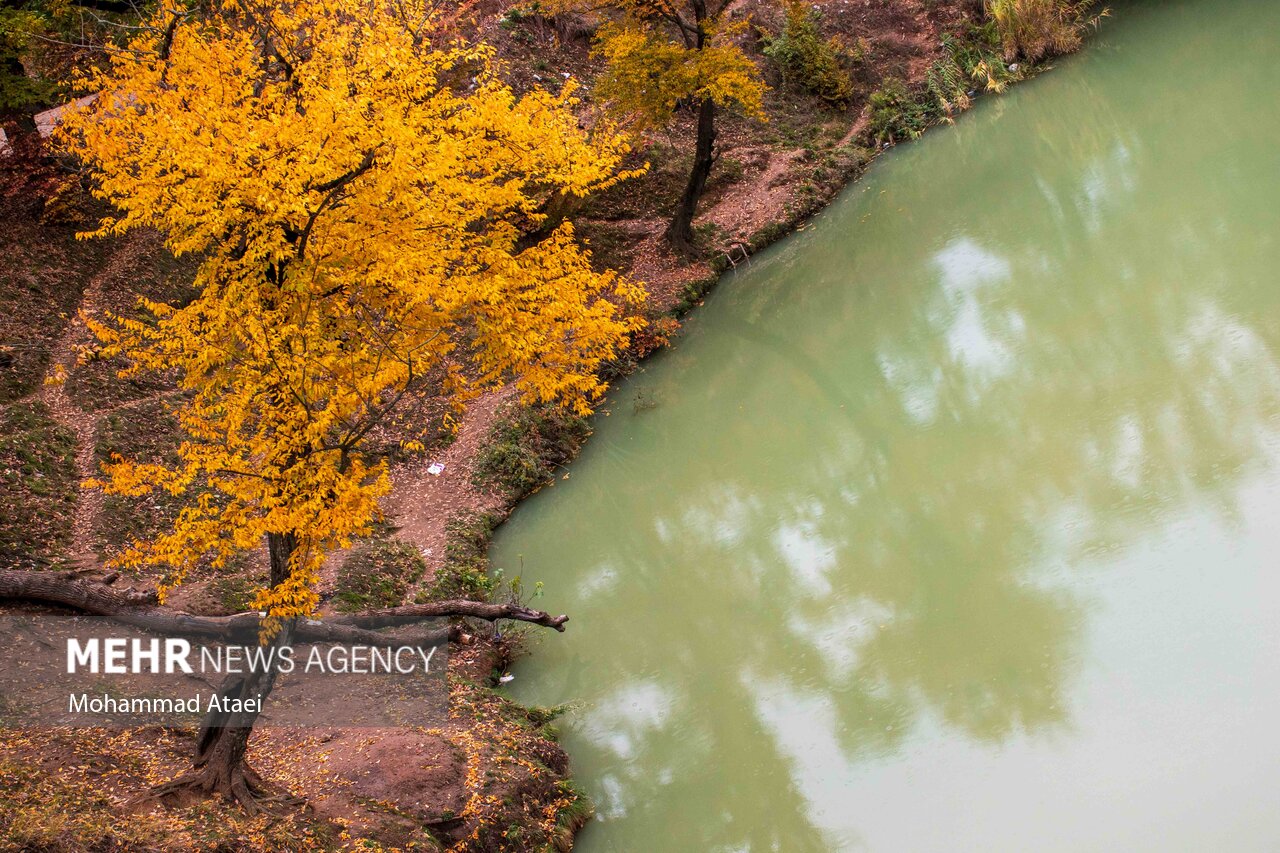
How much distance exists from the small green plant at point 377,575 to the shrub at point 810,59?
52.9 ft

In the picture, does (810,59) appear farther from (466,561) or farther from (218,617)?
(218,617)

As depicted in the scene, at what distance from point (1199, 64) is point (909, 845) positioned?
66.0 ft


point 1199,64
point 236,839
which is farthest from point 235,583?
point 1199,64

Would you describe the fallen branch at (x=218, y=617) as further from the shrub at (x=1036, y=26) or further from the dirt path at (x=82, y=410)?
the shrub at (x=1036, y=26)

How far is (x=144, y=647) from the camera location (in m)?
10.8

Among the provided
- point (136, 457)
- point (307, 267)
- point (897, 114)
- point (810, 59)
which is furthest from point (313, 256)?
point (810, 59)

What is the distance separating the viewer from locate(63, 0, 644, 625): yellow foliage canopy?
8203 mm

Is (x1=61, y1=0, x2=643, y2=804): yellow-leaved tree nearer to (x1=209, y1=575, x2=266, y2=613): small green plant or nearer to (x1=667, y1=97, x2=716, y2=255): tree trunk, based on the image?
(x1=209, y1=575, x2=266, y2=613): small green plant

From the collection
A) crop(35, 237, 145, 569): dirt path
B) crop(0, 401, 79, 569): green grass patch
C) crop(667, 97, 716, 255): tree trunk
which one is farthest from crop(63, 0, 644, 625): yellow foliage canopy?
crop(667, 97, 716, 255): tree trunk

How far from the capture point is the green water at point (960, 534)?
29.2 feet

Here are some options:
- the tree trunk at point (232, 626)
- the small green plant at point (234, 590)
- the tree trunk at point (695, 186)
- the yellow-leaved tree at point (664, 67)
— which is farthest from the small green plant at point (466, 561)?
the yellow-leaved tree at point (664, 67)

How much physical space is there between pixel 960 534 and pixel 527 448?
6579 millimetres

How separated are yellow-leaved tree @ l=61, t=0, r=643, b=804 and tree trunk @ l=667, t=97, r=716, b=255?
6.21 metres

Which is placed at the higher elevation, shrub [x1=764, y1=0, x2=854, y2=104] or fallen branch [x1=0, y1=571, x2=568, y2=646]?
shrub [x1=764, y1=0, x2=854, y2=104]
